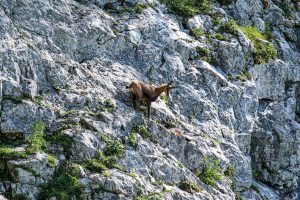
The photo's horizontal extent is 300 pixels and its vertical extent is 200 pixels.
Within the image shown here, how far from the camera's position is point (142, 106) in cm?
2338

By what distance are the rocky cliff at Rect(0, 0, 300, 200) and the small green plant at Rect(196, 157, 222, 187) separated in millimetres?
48

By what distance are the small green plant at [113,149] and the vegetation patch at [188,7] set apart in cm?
1092

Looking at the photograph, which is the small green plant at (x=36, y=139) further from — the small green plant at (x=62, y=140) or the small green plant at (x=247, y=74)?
the small green plant at (x=247, y=74)

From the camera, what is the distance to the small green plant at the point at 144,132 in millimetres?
22078

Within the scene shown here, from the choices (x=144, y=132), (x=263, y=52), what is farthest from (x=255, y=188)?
(x=263, y=52)

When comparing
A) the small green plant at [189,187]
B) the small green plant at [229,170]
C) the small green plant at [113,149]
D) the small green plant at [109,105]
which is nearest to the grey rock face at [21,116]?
the small green plant at [113,149]

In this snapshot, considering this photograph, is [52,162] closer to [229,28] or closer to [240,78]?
[240,78]

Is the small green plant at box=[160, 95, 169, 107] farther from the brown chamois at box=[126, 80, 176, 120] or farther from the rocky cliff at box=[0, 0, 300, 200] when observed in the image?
the brown chamois at box=[126, 80, 176, 120]

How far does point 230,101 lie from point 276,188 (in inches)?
194

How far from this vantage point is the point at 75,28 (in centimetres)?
2461

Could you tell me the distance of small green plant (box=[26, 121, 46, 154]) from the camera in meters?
19.2

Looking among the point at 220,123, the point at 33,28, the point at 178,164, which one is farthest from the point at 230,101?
the point at 33,28

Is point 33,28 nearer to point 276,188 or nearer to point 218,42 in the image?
point 218,42

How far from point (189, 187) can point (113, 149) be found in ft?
11.3
